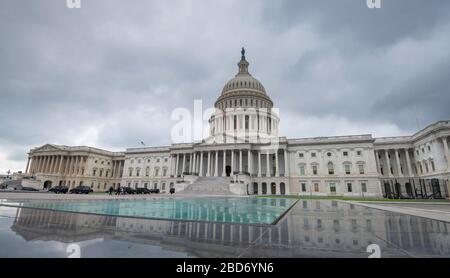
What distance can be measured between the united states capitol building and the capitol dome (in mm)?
332

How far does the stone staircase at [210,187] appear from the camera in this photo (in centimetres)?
4188

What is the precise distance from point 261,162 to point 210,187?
19.4 meters

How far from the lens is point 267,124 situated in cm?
6819

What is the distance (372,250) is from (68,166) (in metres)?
92.1

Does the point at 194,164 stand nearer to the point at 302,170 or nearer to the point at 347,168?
the point at 302,170

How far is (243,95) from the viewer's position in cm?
7006

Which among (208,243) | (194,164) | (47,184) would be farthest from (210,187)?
(47,184)

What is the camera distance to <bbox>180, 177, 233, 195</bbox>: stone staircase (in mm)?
41875

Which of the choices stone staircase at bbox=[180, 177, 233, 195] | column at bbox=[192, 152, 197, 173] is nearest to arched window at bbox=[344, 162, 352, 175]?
stone staircase at bbox=[180, 177, 233, 195]
